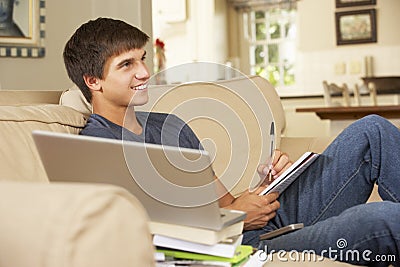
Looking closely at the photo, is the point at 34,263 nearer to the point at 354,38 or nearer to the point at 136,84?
the point at 136,84

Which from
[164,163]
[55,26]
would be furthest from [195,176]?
[55,26]

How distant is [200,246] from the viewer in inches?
40.3

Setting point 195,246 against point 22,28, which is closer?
point 195,246

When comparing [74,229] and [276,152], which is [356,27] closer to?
[276,152]

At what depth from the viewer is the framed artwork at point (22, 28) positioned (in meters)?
2.59

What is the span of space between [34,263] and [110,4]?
2.34m

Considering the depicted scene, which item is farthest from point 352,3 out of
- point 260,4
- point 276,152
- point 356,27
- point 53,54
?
point 276,152

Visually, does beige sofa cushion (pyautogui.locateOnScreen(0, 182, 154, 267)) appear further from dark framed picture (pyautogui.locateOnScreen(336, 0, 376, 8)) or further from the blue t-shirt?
dark framed picture (pyautogui.locateOnScreen(336, 0, 376, 8))

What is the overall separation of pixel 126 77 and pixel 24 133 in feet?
1.10

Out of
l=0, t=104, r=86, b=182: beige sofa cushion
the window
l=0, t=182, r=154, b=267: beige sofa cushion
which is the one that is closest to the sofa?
l=0, t=182, r=154, b=267: beige sofa cushion

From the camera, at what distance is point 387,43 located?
6.58m

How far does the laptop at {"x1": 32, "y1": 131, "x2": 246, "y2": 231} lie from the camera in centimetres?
97

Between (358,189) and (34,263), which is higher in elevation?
(34,263)

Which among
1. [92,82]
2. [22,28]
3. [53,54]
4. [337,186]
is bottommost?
[337,186]
